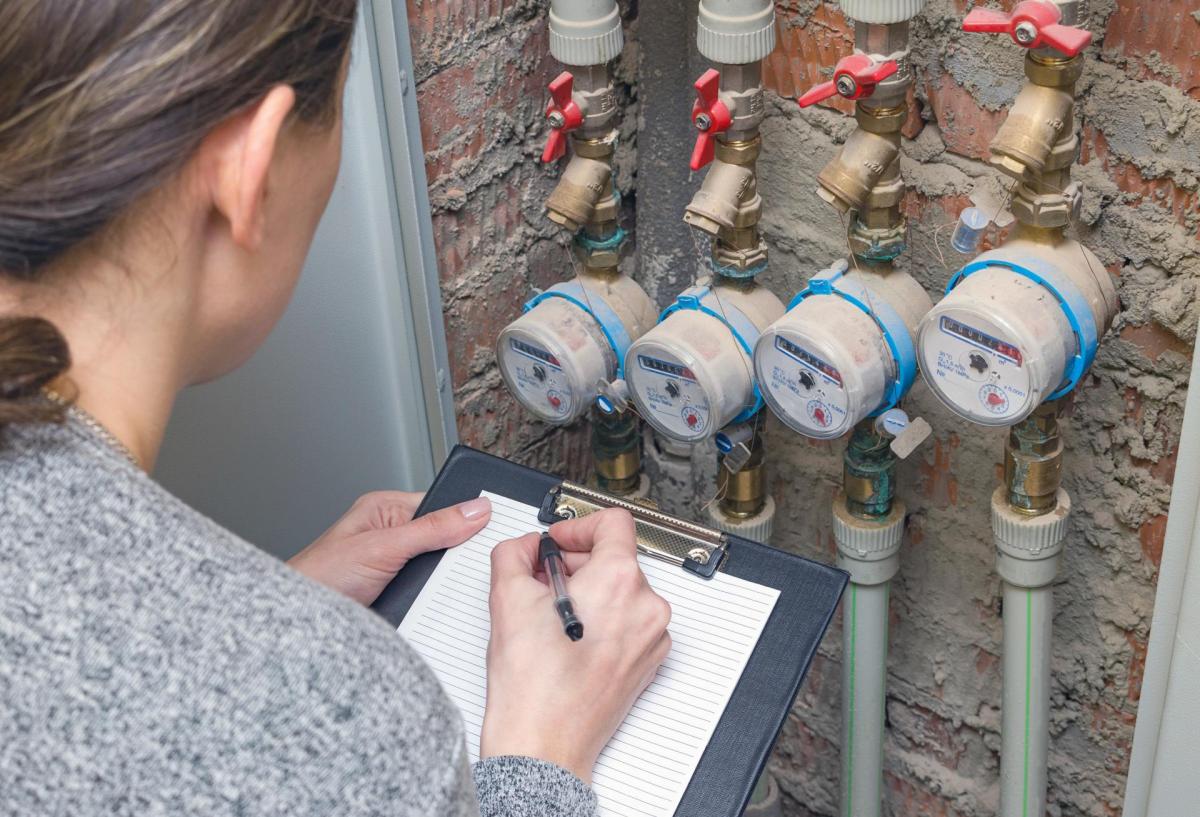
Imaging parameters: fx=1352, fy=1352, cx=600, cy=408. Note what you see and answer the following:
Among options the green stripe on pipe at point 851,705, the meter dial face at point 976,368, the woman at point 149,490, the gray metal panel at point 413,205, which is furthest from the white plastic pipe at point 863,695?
the woman at point 149,490

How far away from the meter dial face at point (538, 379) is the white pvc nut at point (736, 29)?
9.4 inches

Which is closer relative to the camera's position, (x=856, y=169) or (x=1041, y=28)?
(x=1041, y=28)

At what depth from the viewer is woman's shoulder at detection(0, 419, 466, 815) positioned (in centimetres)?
45

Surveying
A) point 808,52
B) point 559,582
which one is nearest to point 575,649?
point 559,582

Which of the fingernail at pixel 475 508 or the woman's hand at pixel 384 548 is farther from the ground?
the fingernail at pixel 475 508

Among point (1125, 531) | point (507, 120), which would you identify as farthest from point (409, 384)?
point (1125, 531)

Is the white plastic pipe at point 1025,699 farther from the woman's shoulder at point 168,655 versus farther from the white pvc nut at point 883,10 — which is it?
the woman's shoulder at point 168,655

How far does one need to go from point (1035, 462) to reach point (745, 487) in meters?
0.23

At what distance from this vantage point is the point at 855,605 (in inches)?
39.8

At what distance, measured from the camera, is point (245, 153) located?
49 centimetres

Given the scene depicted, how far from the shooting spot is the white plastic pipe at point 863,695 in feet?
3.33

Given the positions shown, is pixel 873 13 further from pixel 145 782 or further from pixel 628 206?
pixel 145 782

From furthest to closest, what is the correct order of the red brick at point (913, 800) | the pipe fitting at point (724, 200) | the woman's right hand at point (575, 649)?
the red brick at point (913, 800) < the pipe fitting at point (724, 200) < the woman's right hand at point (575, 649)

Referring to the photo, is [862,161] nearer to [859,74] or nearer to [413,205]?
[859,74]
